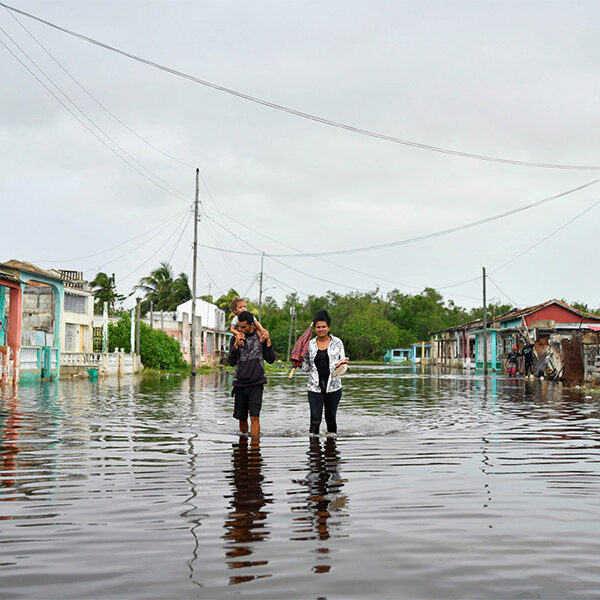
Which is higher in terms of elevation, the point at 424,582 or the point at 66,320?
the point at 66,320

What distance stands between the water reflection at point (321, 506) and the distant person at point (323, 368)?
79.3 inches

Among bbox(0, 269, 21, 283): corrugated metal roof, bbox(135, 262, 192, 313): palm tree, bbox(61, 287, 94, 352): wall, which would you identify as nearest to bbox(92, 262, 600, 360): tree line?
bbox(135, 262, 192, 313): palm tree

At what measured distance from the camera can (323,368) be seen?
10.8m

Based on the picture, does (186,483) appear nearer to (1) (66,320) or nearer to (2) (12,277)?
(2) (12,277)

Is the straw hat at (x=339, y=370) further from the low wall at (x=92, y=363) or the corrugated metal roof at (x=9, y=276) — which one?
the low wall at (x=92, y=363)

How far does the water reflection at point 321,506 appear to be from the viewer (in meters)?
4.85

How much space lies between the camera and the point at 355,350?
4609 inches

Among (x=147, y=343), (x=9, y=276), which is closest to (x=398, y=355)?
(x=147, y=343)

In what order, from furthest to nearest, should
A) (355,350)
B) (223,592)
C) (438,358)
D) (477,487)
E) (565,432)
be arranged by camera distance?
(355,350) → (438,358) → (565,432) → (477,487) → (223,592)

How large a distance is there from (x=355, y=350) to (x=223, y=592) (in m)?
114

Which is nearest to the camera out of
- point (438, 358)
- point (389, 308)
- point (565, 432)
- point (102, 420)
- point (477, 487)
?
point (477, 487)

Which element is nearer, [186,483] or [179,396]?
[186,483]

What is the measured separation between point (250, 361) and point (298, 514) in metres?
5.08

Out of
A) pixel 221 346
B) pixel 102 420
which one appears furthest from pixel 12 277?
pixel 221 346
